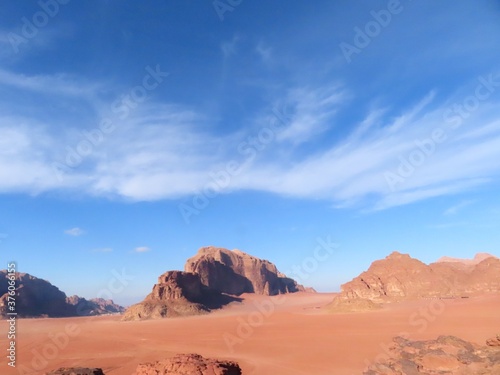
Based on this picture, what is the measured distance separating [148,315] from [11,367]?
141 ft

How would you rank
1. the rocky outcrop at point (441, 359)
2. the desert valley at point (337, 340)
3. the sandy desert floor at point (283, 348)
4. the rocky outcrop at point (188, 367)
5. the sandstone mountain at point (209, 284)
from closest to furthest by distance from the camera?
the rocky outcrop at point (188, 367) → the rocky outcrop at point (441, 359) → the desert valley at point (337, 340) → the sandy desert floor at point (283, 348) → the sandstone mountain at point (209, 284)

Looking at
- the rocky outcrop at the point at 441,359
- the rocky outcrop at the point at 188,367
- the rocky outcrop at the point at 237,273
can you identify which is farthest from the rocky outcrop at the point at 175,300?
the rocky outcrop at the point at 188,367

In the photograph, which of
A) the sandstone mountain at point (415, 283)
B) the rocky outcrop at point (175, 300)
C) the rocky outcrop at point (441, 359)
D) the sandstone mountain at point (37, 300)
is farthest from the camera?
the sandstone mountain at point (37, 300)

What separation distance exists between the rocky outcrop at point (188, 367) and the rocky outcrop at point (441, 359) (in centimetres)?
896

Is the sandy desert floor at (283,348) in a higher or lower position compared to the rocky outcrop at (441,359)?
lower

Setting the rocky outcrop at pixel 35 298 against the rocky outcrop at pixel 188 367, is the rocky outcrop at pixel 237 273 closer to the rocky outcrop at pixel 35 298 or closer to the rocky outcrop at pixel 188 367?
the rocky outcrop at pixel 35 298

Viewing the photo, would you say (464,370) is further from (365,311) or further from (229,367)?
(365,311)

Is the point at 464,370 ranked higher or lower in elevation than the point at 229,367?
lower

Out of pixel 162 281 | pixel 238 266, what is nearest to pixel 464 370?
pixel 162 281

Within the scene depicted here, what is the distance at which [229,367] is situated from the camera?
26.0 feet

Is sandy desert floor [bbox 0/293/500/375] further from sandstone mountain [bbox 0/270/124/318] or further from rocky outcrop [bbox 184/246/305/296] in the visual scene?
sandstone mountain [bbox 0/270/124/318]

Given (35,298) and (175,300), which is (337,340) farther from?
(35,298)

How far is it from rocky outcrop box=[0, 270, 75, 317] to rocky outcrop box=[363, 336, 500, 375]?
8967 cm

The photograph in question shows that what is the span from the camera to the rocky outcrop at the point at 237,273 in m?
97.3
